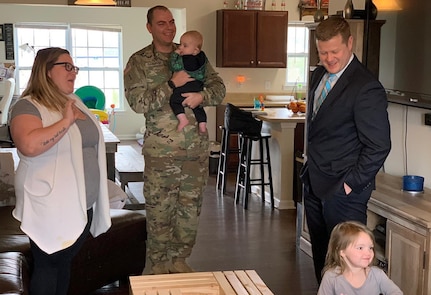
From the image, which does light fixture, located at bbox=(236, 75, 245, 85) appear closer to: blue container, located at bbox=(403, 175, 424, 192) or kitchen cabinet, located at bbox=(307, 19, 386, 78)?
kitchen cabinet, located at bbox=(307, 19, 386, 78)

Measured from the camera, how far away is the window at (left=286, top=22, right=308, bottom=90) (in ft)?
30.5

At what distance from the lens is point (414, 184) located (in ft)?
11.4

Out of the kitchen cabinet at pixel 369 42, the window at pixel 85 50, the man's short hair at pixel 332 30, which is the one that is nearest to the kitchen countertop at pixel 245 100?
the window at pixel 85 50

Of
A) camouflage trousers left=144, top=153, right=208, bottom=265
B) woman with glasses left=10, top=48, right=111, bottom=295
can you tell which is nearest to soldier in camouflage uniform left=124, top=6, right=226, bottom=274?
camouflage trousers left=144, top=153, right=208, bottom=265

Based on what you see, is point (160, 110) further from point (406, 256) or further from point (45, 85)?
point (406, 256)

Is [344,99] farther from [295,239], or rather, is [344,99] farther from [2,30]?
[2,30]

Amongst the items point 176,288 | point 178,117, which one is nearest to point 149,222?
point 178,117

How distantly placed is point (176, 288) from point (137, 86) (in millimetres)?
1210

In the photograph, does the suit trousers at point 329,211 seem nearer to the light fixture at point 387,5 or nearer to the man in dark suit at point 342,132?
the man in dark suit at point 342,132

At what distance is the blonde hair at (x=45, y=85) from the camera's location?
2625 mm

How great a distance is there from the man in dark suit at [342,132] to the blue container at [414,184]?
2.15 feet

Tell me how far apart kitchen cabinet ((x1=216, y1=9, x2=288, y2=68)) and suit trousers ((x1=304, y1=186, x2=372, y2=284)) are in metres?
5.13

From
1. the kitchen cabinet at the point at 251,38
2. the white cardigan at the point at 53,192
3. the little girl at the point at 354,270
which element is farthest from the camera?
the kitchen cabinet at the point at 251,38

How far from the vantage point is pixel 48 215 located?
103 inches
